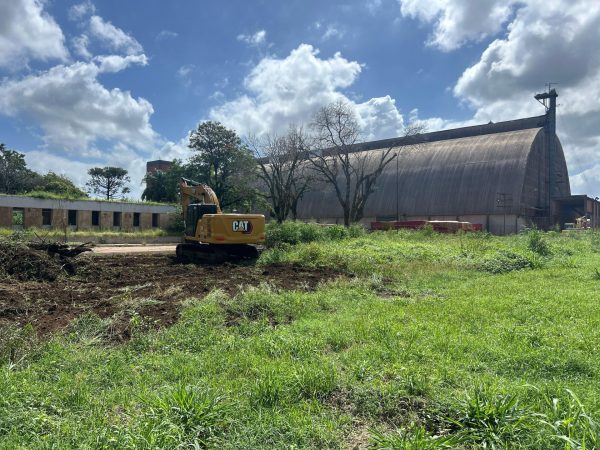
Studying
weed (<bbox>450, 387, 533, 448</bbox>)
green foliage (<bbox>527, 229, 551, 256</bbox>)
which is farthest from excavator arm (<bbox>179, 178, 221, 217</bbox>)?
weed (<bbox>450, 387, 533, 448</bbox>)

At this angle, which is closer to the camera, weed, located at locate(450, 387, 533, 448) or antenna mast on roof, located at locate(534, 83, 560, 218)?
weed, located at locate(450, 387, 533, 448)

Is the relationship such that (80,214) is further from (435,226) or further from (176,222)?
(435,226)

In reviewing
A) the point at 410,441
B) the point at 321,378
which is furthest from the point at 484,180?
the point at 410,441

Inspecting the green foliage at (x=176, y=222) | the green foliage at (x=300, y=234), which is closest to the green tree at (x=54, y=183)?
the green foliage at (x=176, y=222)

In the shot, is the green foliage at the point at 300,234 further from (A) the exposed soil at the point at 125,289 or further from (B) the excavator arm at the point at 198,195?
(A) the exposed soil at the point at 125,289

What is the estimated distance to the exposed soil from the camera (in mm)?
7668

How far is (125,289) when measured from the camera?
10.5 meters

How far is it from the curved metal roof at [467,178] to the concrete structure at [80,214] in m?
17.4

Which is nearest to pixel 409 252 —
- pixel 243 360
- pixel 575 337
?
pixel 575 337

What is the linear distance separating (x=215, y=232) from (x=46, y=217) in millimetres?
28756

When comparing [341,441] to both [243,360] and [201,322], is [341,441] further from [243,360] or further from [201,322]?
[201,322]

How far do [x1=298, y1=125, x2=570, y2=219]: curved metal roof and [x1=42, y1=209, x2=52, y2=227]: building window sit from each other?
83.7ft

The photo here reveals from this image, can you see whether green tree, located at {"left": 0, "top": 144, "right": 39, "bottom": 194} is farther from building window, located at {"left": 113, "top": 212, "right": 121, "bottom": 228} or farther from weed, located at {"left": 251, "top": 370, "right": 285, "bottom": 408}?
weed, located at {"left": 251, "top": 370, "right": 285, "bottom": 408}

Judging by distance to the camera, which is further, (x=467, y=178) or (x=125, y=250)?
(x=467, y=178)
